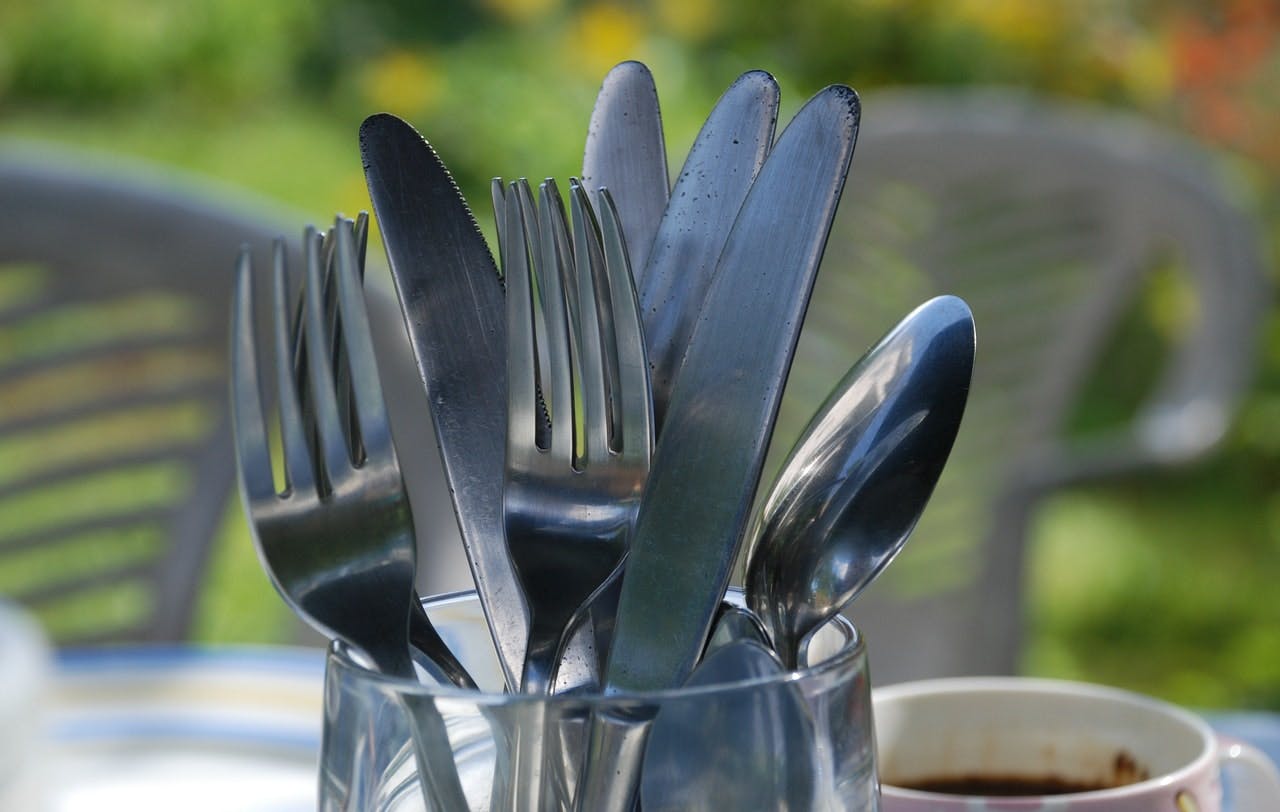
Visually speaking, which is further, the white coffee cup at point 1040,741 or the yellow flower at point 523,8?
the yellow flower at point 523,8

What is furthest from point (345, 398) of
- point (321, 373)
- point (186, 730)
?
point (186, 730)

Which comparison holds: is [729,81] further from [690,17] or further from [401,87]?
[401,87]

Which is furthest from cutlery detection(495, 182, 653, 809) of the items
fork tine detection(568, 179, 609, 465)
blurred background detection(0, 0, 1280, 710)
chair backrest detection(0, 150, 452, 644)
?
blurred background detection(0, 0, 1280, 710)

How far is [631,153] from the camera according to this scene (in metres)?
0.27

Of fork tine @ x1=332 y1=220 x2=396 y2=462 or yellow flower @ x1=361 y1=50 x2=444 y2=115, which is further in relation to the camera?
yellow flower @ x1=361 y1=50 x2=444 y2=115

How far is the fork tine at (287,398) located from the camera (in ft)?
0.77

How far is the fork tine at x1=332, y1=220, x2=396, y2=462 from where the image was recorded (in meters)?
0.23

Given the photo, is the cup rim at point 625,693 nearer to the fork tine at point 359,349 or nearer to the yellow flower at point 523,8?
the fork tine at point 359,349

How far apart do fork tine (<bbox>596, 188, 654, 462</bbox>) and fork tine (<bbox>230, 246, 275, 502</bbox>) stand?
0.05 metres

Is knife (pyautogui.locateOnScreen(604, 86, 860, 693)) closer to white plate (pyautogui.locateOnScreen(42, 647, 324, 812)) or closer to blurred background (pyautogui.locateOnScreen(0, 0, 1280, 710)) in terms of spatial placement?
white plate (pyautogui.locateOnScreen(42, 647, 324, 812))

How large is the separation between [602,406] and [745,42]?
2328 mm

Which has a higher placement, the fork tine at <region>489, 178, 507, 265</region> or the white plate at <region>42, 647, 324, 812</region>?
the fork tine at <region>489, 178, 507, 265</region>

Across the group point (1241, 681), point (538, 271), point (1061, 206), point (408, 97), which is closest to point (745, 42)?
point (408, 97)

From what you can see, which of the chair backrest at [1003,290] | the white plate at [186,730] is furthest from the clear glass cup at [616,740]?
the chair backrest at [1003,290]
